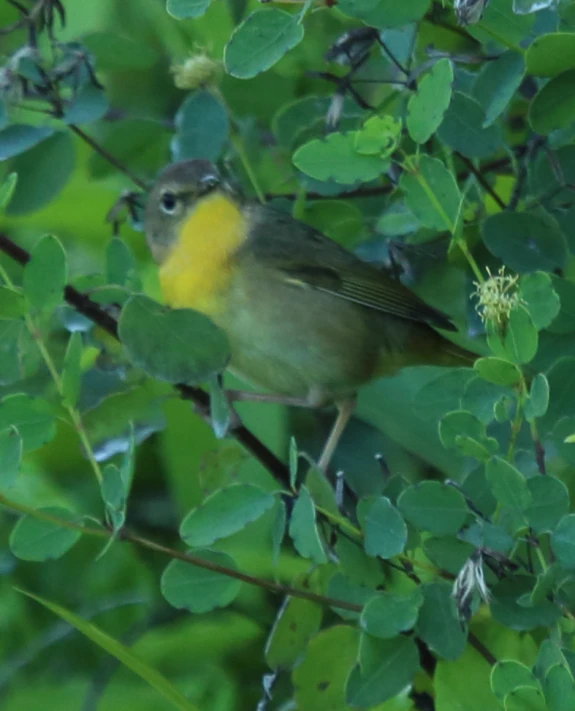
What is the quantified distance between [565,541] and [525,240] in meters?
0.61

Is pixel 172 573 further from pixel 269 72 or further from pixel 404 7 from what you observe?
pixel 269 72

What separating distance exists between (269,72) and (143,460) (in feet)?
3.11

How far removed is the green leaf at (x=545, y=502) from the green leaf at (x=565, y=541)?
24 mm

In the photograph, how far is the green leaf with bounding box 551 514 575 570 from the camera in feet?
4.42

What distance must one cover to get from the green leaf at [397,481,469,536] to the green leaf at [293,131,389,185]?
0.43 meters

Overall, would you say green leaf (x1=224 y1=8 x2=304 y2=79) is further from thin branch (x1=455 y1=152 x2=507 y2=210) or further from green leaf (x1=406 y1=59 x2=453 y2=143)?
thin branch (x1=455 y1=152 x2=507 y2=210)

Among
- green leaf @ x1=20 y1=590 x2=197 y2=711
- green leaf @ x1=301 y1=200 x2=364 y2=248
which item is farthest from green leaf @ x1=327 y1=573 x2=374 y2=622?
green leaf @ x1=301 y1=200 x2=364 y2=248

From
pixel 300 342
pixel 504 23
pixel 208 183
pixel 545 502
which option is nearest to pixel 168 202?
pixel 208 183

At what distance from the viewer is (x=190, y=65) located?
210 cm

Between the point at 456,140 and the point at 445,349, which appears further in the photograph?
the point at 445,349

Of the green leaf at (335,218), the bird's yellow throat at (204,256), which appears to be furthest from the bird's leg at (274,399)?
the green leaf at (335,218)

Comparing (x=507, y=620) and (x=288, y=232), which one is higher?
(x=507, y=620)

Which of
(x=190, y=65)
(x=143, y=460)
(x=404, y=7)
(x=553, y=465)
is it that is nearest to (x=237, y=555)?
(x=143, y=460)

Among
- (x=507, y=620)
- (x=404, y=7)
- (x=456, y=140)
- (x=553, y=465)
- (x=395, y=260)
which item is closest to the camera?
(x=507, y=620)
